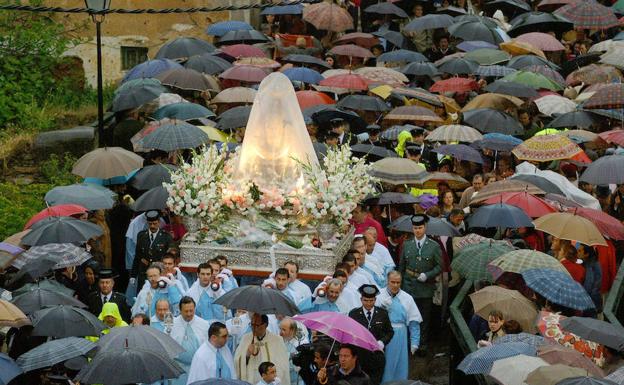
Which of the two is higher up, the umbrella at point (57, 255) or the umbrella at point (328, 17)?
the umbrella at point (328, 17)

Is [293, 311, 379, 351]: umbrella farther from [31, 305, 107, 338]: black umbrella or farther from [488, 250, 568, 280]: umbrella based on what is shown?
[488, 250, 568, 280]: umbrella

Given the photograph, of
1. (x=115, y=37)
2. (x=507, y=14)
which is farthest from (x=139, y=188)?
(x=507, y=14)

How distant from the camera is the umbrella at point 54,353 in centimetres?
1195

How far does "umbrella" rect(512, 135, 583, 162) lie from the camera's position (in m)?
18.6

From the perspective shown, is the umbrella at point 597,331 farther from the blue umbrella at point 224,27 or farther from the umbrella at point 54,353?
the blue umbrella at point 224,27

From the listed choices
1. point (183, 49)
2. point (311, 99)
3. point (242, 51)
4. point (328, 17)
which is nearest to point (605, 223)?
point (311, 99)

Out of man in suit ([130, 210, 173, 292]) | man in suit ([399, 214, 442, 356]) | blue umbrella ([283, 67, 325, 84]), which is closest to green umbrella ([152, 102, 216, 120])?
blue umbrella ([283, 67, 325, 84])

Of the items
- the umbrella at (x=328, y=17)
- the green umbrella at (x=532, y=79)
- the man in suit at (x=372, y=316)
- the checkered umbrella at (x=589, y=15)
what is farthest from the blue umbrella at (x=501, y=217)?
the checkered umbrella at (x=589, y=15)

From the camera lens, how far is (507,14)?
30406mm

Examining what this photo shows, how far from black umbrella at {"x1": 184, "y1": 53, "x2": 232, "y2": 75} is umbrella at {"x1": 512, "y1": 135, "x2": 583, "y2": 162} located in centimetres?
680

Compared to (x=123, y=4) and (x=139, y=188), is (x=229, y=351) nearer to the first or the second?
(x=139, y=188)

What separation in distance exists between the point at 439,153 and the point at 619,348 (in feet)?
26.5

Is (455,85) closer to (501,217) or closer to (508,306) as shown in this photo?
(501,217)

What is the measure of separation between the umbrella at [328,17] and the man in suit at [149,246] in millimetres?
10580
